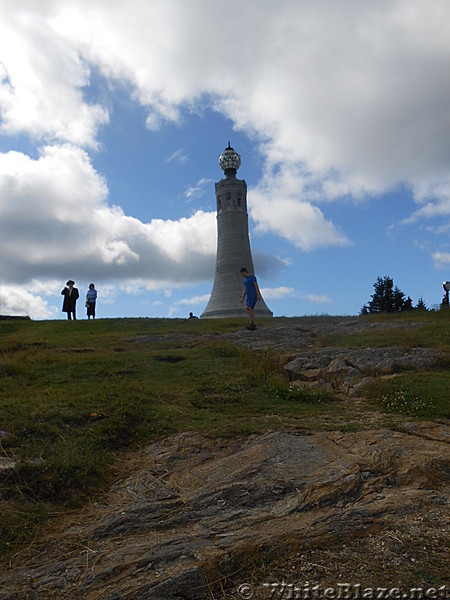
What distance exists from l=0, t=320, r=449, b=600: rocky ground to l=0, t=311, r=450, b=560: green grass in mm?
484

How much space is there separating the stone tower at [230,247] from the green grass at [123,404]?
95.4 ft

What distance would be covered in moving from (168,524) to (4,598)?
157cm

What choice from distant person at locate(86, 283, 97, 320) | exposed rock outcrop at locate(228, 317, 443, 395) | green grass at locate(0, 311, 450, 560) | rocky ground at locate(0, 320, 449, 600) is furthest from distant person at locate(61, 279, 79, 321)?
rocky ground at locate(0, 320, 449, 600)

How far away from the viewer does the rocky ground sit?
405 cm

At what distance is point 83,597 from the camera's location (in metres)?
3.97

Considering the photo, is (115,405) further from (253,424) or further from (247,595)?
(247,595)

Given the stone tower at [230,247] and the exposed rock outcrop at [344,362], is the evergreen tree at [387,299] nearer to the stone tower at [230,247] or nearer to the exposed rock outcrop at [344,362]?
the stone tower at [230,247]

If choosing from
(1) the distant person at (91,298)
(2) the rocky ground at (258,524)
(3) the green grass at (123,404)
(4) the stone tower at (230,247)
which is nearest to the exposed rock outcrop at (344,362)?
(3) the green grass at (123,404)

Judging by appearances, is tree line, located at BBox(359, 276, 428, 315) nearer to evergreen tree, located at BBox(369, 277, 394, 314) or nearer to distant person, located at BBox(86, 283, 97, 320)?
evergreen tree, located at BBox(369, 277, 394, 314)

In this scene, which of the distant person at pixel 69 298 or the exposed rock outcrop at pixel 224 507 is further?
the distant person at pixel 69 298

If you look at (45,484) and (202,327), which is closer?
(45,484)

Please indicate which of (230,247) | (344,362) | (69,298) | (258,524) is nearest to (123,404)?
(258,524)

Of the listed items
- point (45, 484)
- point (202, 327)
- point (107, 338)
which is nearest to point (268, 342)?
point (202, 327)

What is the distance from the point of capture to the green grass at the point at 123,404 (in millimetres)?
5672
